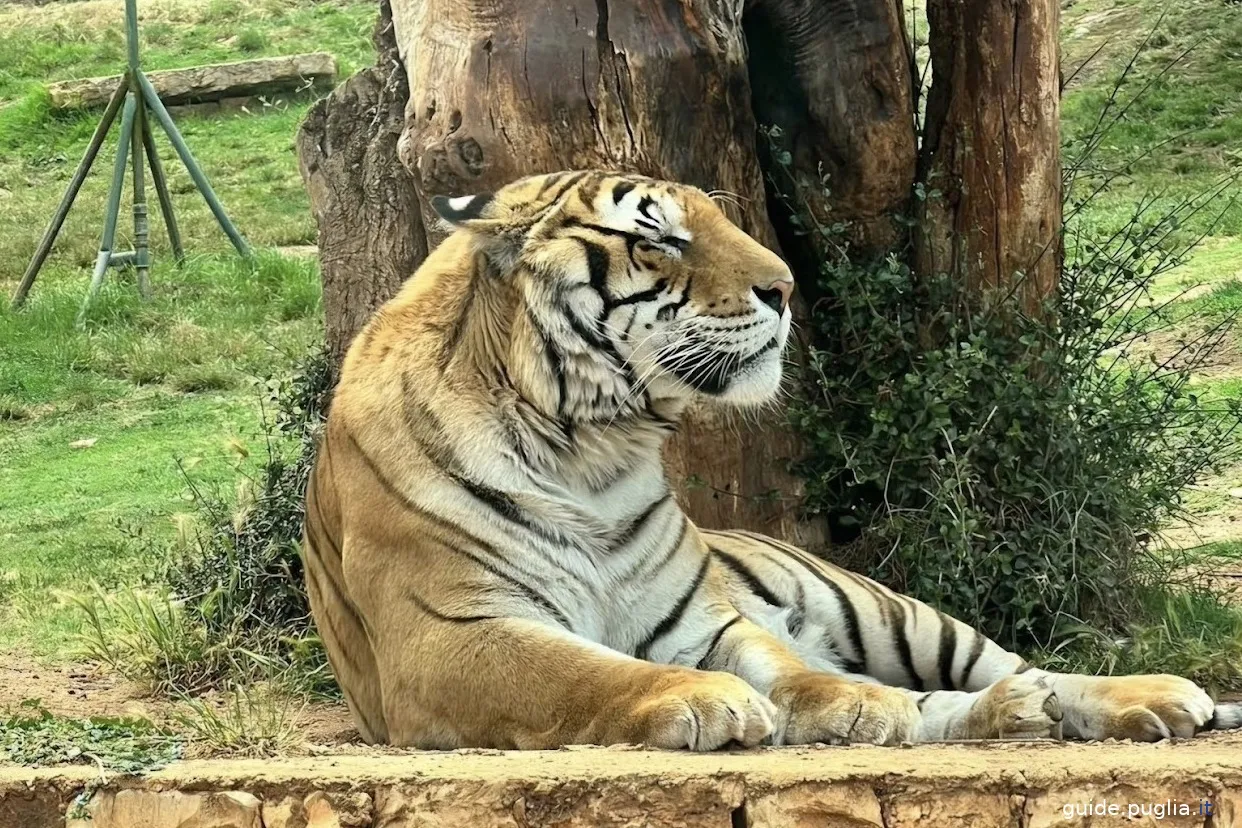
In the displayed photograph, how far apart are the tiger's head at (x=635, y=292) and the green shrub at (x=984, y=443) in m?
1.17

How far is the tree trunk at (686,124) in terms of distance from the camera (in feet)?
14.8

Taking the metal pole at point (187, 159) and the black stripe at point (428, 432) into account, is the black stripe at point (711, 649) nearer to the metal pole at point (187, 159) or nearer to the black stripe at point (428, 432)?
the black stripe at point (428, 432)

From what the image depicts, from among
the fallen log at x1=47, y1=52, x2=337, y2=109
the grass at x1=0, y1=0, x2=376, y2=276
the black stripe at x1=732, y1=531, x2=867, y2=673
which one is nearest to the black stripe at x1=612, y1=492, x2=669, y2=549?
the black stripe at x1=732, y1=531, x2=867, y2=673

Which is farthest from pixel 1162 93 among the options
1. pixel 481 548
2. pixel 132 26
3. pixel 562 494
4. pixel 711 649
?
pixel 481 548

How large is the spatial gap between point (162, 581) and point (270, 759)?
3.07 metres

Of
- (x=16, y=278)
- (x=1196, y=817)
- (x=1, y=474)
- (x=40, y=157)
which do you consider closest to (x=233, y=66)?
(x=40, y=157)

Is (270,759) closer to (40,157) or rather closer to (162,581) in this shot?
Answer: (162,581)

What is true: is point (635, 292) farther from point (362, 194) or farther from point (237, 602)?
point (237, 602)

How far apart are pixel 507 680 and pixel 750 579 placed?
1.05 meters

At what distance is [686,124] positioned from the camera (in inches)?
185

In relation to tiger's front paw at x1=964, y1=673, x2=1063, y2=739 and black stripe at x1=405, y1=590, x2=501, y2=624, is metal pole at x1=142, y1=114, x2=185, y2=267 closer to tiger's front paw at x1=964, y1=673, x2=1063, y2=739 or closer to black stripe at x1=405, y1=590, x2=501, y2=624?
black stripe at x1=405, y1=590, x2=501, y2=624

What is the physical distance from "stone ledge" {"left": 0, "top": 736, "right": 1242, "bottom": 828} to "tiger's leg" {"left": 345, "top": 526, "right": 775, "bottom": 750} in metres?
0.18

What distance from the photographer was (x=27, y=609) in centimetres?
608

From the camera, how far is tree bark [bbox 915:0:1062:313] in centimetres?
486
